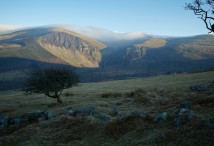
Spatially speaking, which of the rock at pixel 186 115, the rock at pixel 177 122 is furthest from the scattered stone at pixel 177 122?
the rock at pixel 186 115

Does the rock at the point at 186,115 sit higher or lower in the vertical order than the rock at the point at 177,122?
higher

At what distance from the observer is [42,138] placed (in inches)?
955

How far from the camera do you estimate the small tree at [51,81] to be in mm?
56312

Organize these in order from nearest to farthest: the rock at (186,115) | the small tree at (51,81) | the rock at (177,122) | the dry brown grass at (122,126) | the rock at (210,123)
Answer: the rock at (210,123), the rock at (177,122), the rock at (186,115), the dry brown grass at (122,126), the small tree at (51,81)

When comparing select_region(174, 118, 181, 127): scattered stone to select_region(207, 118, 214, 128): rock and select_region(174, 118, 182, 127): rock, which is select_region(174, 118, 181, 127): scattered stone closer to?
select_region(174, 118, 182, 127): rock

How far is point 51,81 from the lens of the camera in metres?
56.4

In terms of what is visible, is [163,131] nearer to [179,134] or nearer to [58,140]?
[179,134]

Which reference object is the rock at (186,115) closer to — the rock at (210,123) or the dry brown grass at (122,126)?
Result: the rock at (210,123)

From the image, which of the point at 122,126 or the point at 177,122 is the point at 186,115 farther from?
the point at 122,126

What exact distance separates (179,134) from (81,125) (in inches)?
371

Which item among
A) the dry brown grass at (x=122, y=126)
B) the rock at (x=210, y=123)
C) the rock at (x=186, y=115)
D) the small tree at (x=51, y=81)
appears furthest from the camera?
the small tree at (x=51, y=81)

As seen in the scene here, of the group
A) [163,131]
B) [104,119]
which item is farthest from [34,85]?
Answer: [163,131]

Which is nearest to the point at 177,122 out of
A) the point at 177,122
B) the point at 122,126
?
the point at 177,122

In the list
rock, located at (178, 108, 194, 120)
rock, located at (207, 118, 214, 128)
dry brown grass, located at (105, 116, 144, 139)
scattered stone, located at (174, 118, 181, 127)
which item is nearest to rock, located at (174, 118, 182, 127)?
scattered stone, located at (174, 118, 181, 127)
